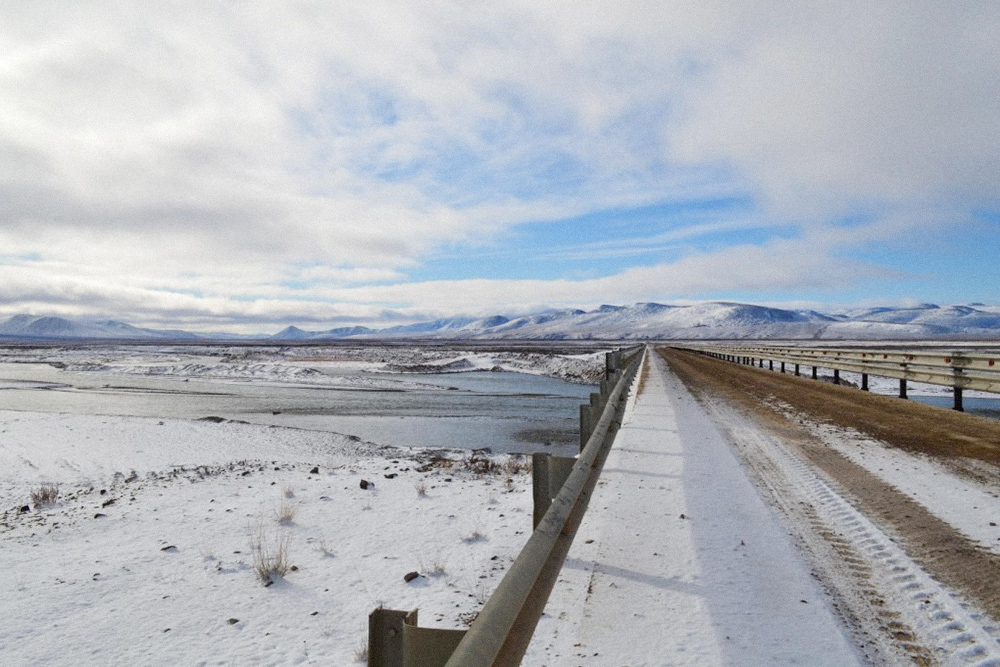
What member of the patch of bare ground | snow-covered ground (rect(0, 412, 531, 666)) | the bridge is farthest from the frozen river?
the bridge

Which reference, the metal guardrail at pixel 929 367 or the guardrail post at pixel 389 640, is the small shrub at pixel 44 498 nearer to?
the guardrail post at pixel 389 640

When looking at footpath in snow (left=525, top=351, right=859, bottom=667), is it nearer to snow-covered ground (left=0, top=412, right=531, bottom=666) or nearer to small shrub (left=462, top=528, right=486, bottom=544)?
snow-covered ground (left=0, top=412, right=531, bottom=666)

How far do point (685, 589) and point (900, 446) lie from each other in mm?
6448

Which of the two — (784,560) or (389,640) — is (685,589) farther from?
(389,640)

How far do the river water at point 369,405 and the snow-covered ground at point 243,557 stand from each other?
5.58 metres

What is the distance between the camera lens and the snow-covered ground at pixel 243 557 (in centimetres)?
371

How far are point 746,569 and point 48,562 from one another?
20.1ft

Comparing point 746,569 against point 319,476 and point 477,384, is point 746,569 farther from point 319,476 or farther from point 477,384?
point 477,384

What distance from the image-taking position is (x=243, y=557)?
5.19m

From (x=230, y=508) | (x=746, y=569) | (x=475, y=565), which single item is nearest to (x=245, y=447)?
(x=230, y=508)

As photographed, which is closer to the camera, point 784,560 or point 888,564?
point 888,564

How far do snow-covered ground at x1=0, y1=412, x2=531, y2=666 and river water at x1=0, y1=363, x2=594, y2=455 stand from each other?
5.58 m

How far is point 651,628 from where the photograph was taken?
10.1 feet

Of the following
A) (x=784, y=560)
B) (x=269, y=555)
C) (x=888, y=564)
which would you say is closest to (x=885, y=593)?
(x=888, y=564)
